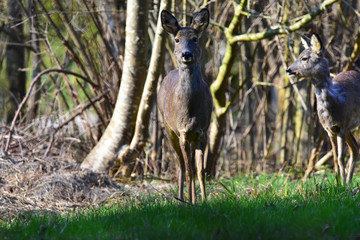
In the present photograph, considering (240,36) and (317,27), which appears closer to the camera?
(240,36)

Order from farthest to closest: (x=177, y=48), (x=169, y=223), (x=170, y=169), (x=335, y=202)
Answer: (x=170, y=169) → (x=177, y=48) → (x=335, y=202) → (x=169, y=223)

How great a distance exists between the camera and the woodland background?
9.26 metres

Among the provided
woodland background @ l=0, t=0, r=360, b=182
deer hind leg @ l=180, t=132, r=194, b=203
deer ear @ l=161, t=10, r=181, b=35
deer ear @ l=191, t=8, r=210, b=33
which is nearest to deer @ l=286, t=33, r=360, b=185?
woodland background @ l=0, t=0, r=360, b=182

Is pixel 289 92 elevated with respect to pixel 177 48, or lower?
lower

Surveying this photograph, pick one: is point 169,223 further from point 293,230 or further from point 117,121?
point 117,121

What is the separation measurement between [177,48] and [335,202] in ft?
8.42

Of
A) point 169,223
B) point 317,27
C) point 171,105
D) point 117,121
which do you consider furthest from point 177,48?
point 317,27

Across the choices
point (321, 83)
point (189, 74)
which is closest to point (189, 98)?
point (189, 74)

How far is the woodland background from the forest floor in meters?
0.36

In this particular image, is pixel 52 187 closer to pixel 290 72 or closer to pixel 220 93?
pixel 220 93

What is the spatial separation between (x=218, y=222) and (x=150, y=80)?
15.8 ft

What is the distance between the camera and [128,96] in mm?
9414

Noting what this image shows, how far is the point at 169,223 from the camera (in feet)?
15.3

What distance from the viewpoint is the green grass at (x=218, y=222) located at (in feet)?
14.3
